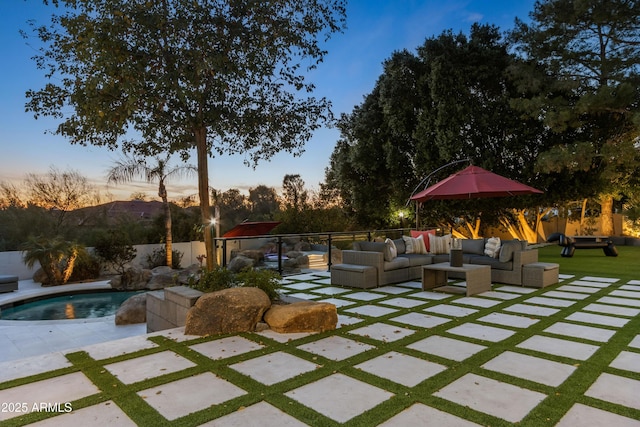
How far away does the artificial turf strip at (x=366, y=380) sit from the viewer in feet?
7.45

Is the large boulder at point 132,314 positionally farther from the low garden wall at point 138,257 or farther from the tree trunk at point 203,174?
the low garden wall at point 138,257

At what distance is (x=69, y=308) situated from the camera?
7.96 m

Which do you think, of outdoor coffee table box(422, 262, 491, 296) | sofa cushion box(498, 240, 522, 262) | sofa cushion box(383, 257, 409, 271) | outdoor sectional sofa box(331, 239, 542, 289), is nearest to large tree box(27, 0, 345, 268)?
outdoor sectional sofa box(331, 239, 542, 289)

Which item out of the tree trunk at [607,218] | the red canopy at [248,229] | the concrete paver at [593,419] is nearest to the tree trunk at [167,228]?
the red canopy at [248,229]

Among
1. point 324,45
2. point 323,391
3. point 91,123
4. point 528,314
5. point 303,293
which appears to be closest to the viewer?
point 323,391

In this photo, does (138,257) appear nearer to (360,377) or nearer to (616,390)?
(360,377)

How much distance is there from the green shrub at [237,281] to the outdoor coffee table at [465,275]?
8.87 ft

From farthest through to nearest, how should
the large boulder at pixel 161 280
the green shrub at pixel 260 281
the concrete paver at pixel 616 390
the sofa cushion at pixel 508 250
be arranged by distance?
the large boulder at pixel 161 280 → the sofa cushion at pixel 508 250 → the green shrub at pixel 260 281 → the concrete paver at pixel 616 390

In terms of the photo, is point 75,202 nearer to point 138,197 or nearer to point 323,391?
point 138,197

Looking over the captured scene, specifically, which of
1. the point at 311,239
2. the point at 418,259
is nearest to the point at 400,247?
the point at 418,259

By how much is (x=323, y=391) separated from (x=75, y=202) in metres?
13.5

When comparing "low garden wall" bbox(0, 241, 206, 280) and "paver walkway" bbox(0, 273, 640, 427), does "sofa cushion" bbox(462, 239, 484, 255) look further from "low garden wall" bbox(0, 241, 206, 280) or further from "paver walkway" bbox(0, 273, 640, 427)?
"low garden wall" bbox(0, 241, 206, 280)

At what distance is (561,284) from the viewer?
6727mm

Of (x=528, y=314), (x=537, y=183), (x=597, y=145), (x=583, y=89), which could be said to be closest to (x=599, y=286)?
(x=528, y=314)
